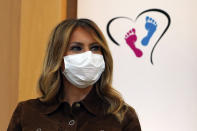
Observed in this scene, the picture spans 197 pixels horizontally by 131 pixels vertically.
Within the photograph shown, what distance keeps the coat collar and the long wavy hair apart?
0.02 m

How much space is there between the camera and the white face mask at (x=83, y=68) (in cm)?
159

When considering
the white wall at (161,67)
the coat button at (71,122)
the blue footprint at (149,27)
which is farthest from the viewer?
the blue footprint at (149,27)

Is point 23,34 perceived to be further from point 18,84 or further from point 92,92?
point 92,92

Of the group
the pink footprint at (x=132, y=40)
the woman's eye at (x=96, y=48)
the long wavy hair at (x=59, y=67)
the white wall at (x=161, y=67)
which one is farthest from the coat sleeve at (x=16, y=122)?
the pink footprint at (x=132, y=40)

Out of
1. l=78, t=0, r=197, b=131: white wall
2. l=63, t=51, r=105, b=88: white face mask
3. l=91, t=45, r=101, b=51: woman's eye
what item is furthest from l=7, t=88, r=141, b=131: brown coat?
l=78, t=0, r=197, b=131: white wall

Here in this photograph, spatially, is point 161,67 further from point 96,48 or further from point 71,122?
point 71,122

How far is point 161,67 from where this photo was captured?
2.59 metres

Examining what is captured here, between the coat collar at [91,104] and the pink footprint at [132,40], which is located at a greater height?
the pink footprint at [132,40]

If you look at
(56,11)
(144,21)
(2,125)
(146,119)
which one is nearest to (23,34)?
(56,11)

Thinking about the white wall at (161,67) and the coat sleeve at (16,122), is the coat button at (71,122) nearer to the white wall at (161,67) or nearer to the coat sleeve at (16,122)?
the coat sleeve at (16,122)

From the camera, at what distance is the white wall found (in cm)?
252

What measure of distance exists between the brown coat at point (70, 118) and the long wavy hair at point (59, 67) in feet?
0.13

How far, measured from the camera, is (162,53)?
2600 millimetres

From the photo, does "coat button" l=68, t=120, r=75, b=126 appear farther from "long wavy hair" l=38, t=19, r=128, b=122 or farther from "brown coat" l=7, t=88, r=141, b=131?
"long wavy hair" l=38, t=19, r=128, b=122
